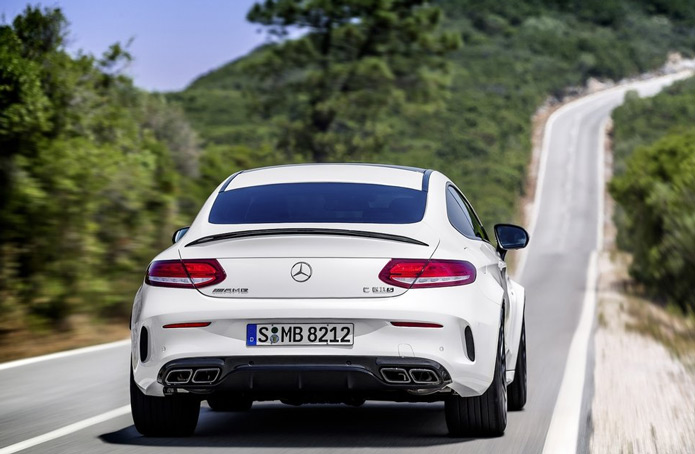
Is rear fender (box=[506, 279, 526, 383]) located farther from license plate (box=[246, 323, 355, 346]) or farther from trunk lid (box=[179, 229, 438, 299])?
license plate (box=[246, 323, 355, 346])

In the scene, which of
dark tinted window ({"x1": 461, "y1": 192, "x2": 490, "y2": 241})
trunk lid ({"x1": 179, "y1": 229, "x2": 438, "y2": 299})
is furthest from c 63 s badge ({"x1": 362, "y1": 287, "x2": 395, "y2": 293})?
dark tinted window ({"x1": 461, "y1": 192, "x2": 490, "y2": 241})

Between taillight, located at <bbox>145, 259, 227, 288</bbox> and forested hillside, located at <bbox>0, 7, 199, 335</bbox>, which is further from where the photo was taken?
forested hillside, located at <bbox>0, 7, 199, 335</bbox>

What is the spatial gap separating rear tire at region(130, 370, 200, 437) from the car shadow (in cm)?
7

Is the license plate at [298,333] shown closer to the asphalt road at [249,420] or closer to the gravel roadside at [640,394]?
the asphalt road at [249,420]

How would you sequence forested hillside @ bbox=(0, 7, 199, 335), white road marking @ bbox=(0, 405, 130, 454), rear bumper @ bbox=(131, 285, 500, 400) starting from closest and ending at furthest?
rear bumper @ bbox=(131, 285, 500, 400) < white road marking @ bbox=(0, 405, 130, 454) < forested hillside @ bbox=(0, 7, 199, 335)

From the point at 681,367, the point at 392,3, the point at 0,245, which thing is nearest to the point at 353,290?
the point at 681,367

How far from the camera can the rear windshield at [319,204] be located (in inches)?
260

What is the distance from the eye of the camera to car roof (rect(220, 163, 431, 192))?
717 centimetres

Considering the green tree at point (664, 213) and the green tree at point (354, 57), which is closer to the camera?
the green tree at point (664, 213)

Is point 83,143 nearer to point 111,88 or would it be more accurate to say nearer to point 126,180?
point 126,180

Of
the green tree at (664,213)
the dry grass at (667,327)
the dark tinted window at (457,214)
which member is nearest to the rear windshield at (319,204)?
the dark tinted window at (457,214)

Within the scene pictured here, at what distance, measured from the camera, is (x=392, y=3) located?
4166cm

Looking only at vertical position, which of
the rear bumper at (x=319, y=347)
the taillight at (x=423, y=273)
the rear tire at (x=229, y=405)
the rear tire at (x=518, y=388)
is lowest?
the rear tire at (x=229, y=405)

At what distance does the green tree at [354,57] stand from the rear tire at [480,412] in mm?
34564
